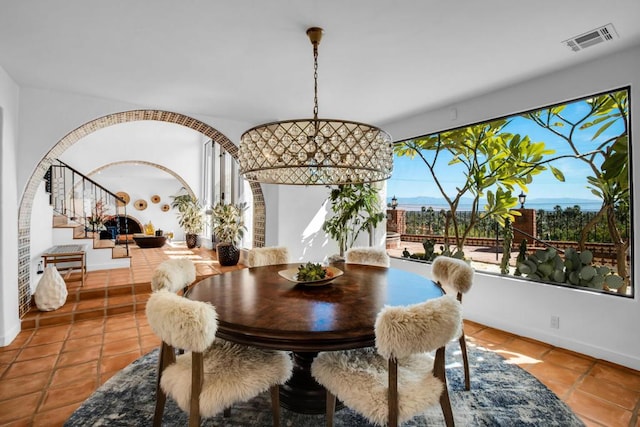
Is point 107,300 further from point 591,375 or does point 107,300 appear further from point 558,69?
point 558,69

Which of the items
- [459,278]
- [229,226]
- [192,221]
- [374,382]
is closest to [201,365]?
[374,382]

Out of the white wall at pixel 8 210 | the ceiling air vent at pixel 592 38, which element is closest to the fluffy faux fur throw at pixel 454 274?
the ceiling air vent at pixel 592 38

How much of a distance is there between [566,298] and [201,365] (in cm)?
315

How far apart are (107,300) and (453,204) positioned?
4589mm

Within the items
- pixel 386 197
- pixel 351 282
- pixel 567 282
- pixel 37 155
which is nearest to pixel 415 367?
pixel 351 282

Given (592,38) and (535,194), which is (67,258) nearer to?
(535,194)

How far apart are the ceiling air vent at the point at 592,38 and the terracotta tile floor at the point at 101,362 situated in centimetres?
256

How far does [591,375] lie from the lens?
2406 mm

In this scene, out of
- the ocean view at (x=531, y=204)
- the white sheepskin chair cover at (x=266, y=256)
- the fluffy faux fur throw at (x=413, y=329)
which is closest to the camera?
the fluffy faux fur throw at (x=413, y=329)

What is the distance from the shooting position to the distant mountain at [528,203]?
117 inches

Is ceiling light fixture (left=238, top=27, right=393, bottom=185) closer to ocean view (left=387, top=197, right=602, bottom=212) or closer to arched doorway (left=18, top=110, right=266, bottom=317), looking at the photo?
ocean view (left=387, top=197, right=602, bottom=212)

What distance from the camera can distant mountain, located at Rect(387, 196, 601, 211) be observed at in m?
2.98

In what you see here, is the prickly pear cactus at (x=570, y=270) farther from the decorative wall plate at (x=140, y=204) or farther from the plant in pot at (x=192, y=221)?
the decorative wall plate at (x=140, y=204)

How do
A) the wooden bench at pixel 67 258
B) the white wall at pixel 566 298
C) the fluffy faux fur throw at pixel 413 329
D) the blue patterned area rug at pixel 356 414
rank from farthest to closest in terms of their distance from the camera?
1. the wooden bench at pixel 67 258
2. the white wall at pixel 566 298
3. the blue patterned area rug at pixel 356 414
4. the fluffy faux fur throw at pixel 413 329
